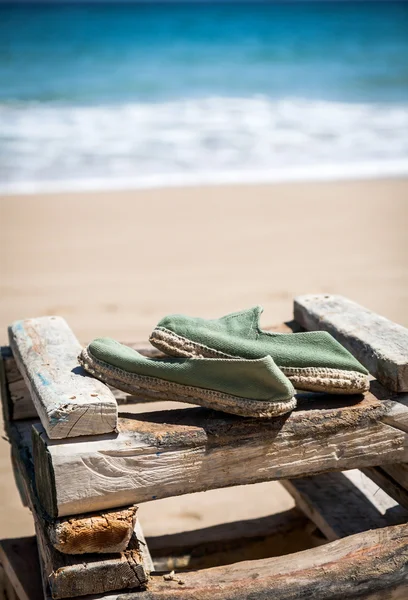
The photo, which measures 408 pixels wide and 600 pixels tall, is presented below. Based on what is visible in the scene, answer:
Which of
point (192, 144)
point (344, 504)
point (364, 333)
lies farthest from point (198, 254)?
point (192, 144)

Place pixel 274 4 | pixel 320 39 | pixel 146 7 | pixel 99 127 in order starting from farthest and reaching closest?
pixel 274 4, pixel 146 7, pixel 320 39, pixel 99 127

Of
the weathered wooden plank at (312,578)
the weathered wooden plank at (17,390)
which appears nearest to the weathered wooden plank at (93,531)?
the weathered wooden plank at (312,578)

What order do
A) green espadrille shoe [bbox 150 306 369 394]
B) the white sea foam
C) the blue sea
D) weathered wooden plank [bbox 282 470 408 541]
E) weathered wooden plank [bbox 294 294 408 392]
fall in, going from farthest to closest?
the blue sea, the white sea foam, weathered wooden plank [bbox 282 470 408 541], weathered wooden plank [bbox 294 294 408 392], green espadrille shoe [bbox 150 306 369 394]

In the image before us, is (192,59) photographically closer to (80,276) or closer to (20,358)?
(80,276)

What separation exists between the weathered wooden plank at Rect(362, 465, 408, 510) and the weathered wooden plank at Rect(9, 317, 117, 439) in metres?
0.93

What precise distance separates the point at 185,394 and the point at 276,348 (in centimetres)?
24

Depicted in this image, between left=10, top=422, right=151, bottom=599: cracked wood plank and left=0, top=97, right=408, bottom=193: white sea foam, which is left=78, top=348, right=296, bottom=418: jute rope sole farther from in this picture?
left=0, top=97, right=408, bottom=193: white sea foam

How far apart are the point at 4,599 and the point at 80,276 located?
338 centimetres

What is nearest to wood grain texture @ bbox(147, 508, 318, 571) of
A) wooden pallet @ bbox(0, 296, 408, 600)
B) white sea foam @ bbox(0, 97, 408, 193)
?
wooden pallet @ bbox(0, 296, 408, 600)

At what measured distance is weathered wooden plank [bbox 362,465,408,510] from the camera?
2.24 meters

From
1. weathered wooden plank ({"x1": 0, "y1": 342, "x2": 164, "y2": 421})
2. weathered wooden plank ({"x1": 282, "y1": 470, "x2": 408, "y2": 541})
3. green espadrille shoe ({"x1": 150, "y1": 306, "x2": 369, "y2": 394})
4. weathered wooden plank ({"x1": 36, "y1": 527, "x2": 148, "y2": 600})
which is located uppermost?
green espadrille shoe ({"x1": 150, "y1": 306, "x2": 369, "y2": 394})

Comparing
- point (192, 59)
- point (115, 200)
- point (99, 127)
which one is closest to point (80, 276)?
point (115, 200)

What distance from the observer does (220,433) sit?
1.84 meters

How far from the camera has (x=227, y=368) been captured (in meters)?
1.80
